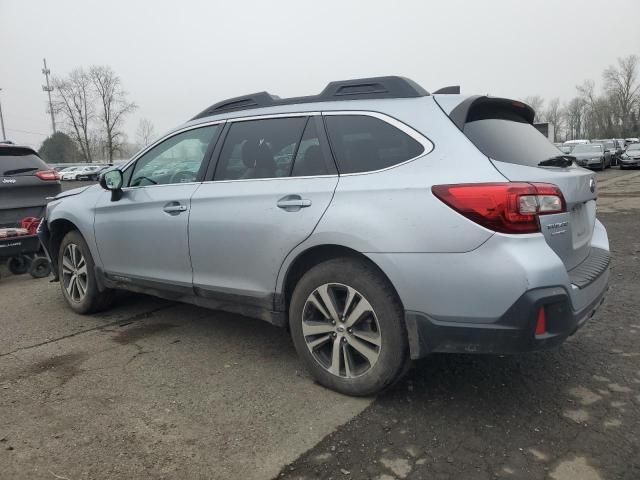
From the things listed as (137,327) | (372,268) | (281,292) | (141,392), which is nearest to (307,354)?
(281,292)

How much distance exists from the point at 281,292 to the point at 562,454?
1.72m

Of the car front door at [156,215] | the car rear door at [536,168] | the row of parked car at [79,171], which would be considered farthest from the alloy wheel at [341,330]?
the row of parked car at [79,171]

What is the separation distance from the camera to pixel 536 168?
2.79 metres

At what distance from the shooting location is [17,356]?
150 inches

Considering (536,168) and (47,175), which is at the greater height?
(47,175)

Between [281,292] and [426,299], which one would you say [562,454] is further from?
[281,292]

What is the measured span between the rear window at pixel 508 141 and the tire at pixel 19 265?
623cm

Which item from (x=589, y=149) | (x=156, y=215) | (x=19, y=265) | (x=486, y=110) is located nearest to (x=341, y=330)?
(x=486, y=110)

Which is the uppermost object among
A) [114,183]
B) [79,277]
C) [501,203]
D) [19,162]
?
[19,162]

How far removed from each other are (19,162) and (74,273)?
308 cm

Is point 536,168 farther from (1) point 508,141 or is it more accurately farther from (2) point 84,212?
(2) point 84,212

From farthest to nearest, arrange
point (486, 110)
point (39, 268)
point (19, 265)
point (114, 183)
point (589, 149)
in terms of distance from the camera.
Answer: point (589, 149) < point (19, 265) < point (39, 268) < point (114, 183) < point (486, 110)

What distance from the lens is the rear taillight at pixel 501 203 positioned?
2455mm

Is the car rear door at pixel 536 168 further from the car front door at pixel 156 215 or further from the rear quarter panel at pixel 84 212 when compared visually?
the rear quarter panel at pixel 84 212
